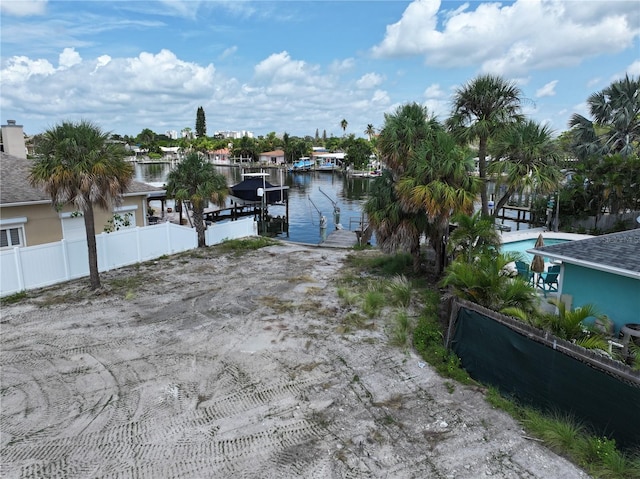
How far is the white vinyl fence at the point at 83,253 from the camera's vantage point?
41.4ft

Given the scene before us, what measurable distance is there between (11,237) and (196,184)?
705 cm

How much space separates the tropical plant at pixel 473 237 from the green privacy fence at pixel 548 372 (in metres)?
3.28

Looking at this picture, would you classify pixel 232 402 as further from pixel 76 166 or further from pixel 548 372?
pixel 76 166

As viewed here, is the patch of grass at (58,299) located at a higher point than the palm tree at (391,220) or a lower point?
lower

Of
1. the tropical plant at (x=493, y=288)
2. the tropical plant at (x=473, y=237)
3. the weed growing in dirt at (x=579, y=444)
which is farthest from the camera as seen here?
the tropical plant at (x=473, y=237)

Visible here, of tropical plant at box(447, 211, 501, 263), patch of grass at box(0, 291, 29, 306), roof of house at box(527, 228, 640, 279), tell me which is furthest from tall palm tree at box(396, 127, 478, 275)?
patch of grass at box(0, 291, 29, 306)

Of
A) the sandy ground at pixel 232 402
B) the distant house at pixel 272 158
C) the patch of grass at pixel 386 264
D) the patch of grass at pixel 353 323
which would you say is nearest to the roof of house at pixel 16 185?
the sandy ground at pixel 232 402

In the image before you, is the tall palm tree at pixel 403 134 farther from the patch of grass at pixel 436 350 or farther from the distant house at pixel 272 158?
the distant house at pixel 272 158

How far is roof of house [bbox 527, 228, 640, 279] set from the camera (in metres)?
8.12

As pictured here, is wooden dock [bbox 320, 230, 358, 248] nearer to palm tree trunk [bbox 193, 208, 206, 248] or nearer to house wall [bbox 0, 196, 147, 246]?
palm tree trunk [bbox 193, 208, 206, 248]

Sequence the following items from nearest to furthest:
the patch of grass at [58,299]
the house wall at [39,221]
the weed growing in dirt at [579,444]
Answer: the weed growing in dirt at [579,444] → the patch of grass at [58,299] → the house wall at [39,221]

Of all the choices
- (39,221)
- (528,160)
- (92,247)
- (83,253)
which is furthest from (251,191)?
(528,160)

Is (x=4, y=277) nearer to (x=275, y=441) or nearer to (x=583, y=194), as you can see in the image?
(x=275, y=441)

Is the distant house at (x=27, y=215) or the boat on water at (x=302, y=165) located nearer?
the distant house at (x=27, y=215)
